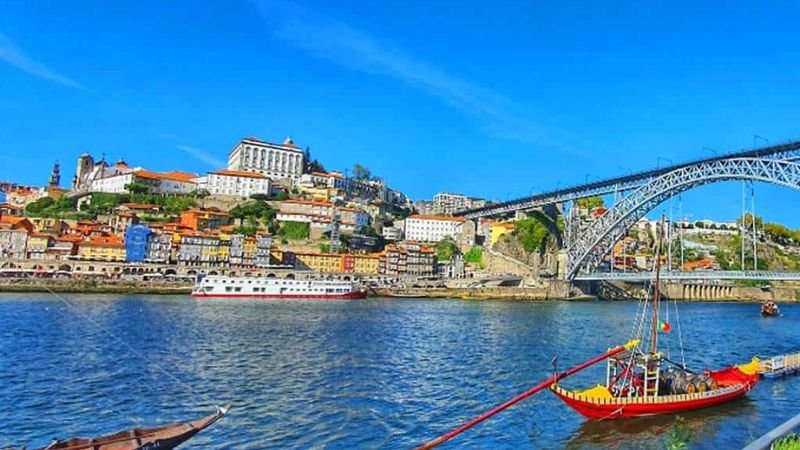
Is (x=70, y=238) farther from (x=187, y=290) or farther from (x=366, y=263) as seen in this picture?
(x=366, y=263)

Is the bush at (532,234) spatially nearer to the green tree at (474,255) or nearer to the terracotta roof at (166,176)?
the green tree at (474,255)

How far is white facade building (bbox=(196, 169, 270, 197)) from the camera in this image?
228 feet

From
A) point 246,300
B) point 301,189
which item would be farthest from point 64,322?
point 301,189

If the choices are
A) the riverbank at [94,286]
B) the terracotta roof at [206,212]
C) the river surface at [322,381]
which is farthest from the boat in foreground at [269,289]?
the terracotta roof at [206,212]

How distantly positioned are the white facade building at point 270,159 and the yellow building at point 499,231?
30.0 m

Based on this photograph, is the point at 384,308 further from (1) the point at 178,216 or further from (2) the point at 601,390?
(1) the point at 178,216

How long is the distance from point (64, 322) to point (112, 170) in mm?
60846

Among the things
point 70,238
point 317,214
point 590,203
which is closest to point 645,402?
point 70,238

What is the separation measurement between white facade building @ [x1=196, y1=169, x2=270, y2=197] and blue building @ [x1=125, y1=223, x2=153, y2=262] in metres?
19.2

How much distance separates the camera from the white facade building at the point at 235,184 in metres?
69.4

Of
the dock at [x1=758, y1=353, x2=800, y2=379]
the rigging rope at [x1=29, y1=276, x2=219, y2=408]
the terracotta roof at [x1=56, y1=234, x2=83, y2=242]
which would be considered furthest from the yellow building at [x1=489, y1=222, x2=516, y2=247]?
the dock at [x1=758, y1=353, x2=800, y2=379]

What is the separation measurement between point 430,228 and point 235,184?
2511cm

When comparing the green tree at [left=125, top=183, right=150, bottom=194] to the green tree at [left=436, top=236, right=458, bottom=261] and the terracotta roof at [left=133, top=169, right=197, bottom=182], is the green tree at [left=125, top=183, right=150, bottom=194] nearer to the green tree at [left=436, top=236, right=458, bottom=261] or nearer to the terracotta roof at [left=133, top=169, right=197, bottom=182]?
the terracotta roof at [left=133, top=169, right=197, bottom=182]

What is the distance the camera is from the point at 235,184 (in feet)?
229
